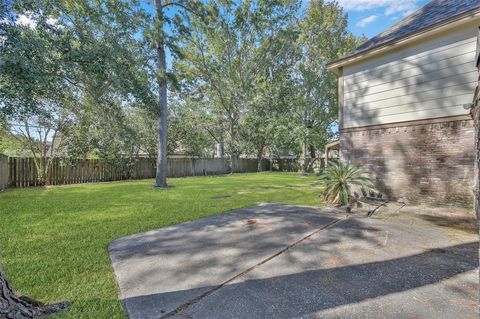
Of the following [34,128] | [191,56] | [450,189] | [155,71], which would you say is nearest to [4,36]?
[155,71]

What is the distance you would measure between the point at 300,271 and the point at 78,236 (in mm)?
3365

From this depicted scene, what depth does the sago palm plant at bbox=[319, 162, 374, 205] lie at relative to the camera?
19.4ft

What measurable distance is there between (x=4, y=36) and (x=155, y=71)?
584 cm

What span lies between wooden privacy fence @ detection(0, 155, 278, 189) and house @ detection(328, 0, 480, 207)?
11.2 meters

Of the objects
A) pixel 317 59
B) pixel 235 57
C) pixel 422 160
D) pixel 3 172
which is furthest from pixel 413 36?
pixel 235 57

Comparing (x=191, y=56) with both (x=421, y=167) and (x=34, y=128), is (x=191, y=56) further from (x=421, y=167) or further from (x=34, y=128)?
(x=421, y=167)

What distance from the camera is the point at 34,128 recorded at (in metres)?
10.8

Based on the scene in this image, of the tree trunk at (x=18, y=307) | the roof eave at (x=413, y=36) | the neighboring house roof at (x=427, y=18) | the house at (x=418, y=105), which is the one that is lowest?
the tree trunk at (x=18, y=307)

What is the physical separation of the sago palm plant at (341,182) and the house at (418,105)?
38.7 inches

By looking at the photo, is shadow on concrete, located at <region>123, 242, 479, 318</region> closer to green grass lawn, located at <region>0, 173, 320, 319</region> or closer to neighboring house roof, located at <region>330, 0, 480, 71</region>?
green grass lawn, located at <region>0, 173, 320, 319</region>

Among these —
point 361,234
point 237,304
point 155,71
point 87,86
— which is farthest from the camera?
point 155,71

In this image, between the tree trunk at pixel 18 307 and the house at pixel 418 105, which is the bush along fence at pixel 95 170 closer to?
the tree trunk at pixel 18 307

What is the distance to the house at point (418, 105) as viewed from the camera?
5168 millimetres

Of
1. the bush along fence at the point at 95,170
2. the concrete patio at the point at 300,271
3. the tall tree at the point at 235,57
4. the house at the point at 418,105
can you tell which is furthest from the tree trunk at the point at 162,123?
the tall tree at the point at 235,57
